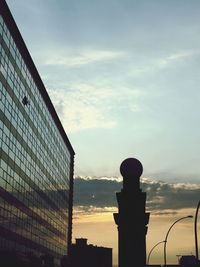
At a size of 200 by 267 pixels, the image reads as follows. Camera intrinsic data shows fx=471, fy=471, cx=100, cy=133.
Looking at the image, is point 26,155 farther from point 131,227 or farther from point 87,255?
point 87,255

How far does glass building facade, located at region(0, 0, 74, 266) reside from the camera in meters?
51.3

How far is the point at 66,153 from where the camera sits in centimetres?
10462

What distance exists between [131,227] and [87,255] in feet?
348

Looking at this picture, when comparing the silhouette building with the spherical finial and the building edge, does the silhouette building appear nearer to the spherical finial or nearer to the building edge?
the spherical finial

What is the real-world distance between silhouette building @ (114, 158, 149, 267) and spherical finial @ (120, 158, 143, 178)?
137 inches

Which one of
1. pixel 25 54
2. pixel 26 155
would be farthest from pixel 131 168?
pixel 25 54

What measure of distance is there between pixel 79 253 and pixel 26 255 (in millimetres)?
76461

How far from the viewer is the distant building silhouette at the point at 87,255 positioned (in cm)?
13638

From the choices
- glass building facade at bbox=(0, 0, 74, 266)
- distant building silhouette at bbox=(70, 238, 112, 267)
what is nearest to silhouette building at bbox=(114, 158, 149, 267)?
glass building facade at bbox=(0, 0, 74, 266)

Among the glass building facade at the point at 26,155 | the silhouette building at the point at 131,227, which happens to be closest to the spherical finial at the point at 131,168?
the silhouette building at the point at 131,227

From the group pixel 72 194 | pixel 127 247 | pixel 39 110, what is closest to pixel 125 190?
pixel 127 247

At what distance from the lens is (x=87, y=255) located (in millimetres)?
139375

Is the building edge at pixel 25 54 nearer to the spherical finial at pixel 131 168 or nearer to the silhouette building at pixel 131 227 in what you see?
the spherical finial at pixel 131 168

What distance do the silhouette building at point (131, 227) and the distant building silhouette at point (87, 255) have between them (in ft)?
324
